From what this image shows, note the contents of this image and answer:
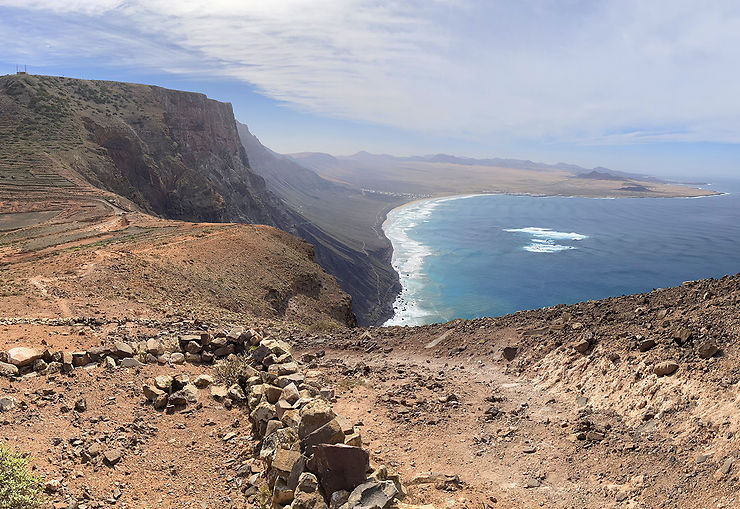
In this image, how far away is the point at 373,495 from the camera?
20.9ft

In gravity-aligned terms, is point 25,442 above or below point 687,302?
below

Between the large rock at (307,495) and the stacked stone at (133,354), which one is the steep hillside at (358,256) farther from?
the large rock at (307,495)

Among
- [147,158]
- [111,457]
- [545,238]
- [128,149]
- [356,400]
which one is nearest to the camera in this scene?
[111,457]

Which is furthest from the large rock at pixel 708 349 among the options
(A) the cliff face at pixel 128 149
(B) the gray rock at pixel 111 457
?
(A) the cliff face at pixel 128 149

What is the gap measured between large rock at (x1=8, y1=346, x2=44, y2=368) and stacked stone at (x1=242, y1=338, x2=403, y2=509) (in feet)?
18.0

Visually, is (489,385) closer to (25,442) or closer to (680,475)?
(680,475)

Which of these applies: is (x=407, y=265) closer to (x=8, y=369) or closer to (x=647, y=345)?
(x=647, y=345)

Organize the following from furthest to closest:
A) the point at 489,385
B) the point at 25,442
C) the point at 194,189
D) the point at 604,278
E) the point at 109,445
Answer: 1. the point at 604,278
2. the point at 194,189
3. the point at 489,385
4. the point at 109,445
5. the point at 25,442

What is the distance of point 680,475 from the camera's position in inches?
280

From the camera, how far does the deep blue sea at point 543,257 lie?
3004 inches

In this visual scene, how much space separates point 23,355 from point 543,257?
106 metres

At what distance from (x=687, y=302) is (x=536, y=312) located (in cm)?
552

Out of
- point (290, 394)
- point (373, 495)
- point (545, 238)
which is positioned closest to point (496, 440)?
point (373, 495)

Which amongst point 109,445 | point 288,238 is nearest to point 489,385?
point 109,445
